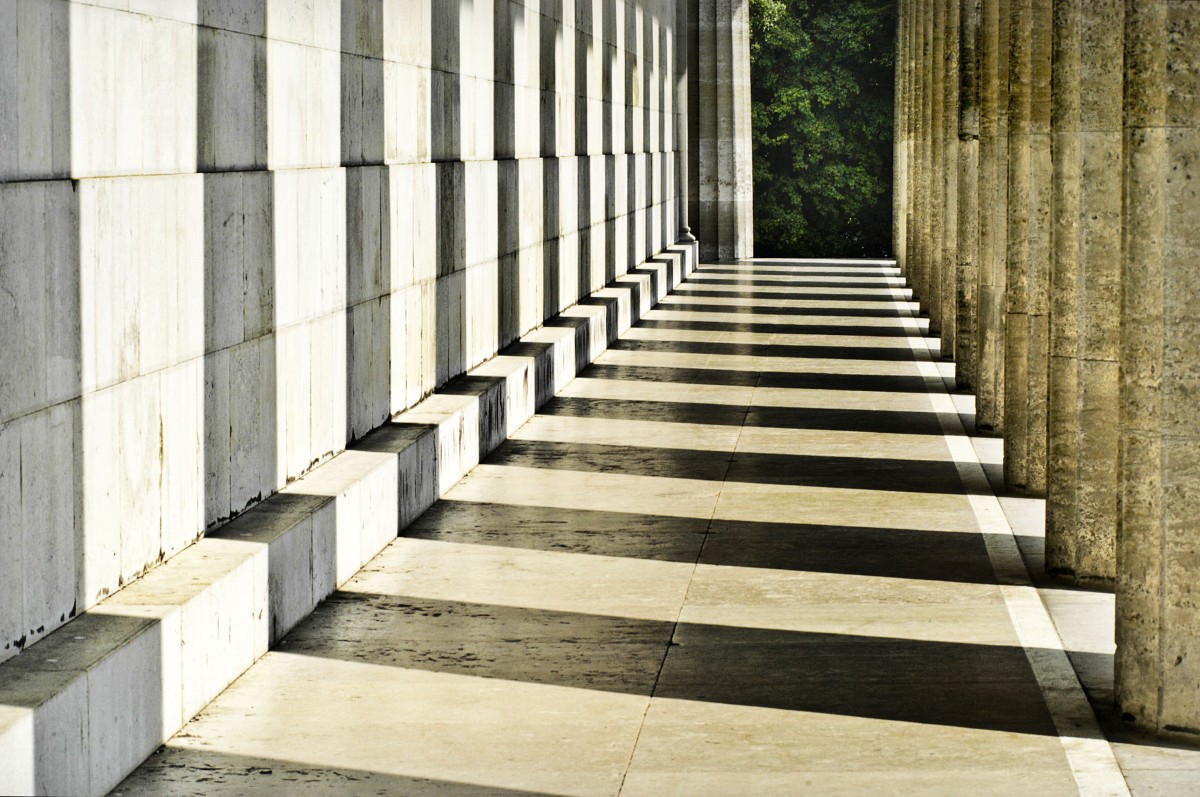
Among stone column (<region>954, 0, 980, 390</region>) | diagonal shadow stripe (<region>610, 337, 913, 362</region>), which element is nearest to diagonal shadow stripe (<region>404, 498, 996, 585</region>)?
stone column (<region>954, 0, 980, 390</region>)

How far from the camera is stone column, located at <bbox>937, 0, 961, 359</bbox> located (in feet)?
78.5

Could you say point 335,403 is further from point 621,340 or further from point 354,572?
point 621,340

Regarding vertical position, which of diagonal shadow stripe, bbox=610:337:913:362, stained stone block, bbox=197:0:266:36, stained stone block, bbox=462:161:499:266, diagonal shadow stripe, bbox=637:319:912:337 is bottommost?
diagonal shadow stripe, bbox=610:337:913:362

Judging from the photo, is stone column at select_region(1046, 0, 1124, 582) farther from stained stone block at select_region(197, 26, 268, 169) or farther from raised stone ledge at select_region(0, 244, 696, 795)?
stained stone block at select_region(197, 26, 268, 169)

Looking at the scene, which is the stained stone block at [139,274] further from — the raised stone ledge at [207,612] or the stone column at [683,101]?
the stone column at [683,101]

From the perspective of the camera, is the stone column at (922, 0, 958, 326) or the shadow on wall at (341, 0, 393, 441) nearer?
the shadow on wall at (341, 0, 393, 441)

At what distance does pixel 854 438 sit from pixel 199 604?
976cm

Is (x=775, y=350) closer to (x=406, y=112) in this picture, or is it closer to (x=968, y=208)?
(x=968, y=208)

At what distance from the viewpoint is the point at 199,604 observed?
334 inches

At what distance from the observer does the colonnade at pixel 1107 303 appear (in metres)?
8.21

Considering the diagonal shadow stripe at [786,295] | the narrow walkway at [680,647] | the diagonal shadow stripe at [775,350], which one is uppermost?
the diagonal shadow stripe at [786,295]

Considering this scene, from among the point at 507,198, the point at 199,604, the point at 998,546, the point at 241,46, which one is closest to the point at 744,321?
the point at 507,198

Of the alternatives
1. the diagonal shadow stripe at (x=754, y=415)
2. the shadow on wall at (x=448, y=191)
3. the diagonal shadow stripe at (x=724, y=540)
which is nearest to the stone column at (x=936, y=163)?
the diagonal shadow stripe at (x=754, y=415)

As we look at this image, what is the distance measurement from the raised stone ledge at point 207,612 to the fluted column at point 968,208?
6673 millimetres
